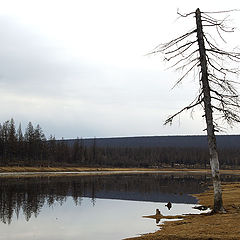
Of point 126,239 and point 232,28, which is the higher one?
point 232,28

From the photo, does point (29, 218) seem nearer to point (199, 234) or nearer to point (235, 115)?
point (199, 234)

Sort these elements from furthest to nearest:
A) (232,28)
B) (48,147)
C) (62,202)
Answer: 1. (48,147)
2. (62,202)
3. (232,28)

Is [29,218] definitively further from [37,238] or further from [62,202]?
[62,202]

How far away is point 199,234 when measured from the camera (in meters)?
16.5

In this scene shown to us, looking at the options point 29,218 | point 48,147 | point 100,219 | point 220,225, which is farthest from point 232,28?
point 48,147

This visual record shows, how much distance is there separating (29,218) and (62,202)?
37.2 feet

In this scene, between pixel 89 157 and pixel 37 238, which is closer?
pixel 37 238

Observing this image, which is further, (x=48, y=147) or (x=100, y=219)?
(x=48, y=147)

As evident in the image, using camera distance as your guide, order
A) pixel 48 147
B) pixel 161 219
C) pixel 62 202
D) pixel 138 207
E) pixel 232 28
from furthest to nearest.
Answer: pixel 48 147
pixel 62 202
pixel 138 207
pixel 161 219
pixel 232 28

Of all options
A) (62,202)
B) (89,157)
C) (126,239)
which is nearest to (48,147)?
(89,157)

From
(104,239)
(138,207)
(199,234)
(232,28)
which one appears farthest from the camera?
(138,207)

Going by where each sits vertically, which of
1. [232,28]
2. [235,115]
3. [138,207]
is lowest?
[138,207]

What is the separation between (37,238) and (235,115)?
1420 centimetres

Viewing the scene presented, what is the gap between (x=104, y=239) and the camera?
19703 mm
